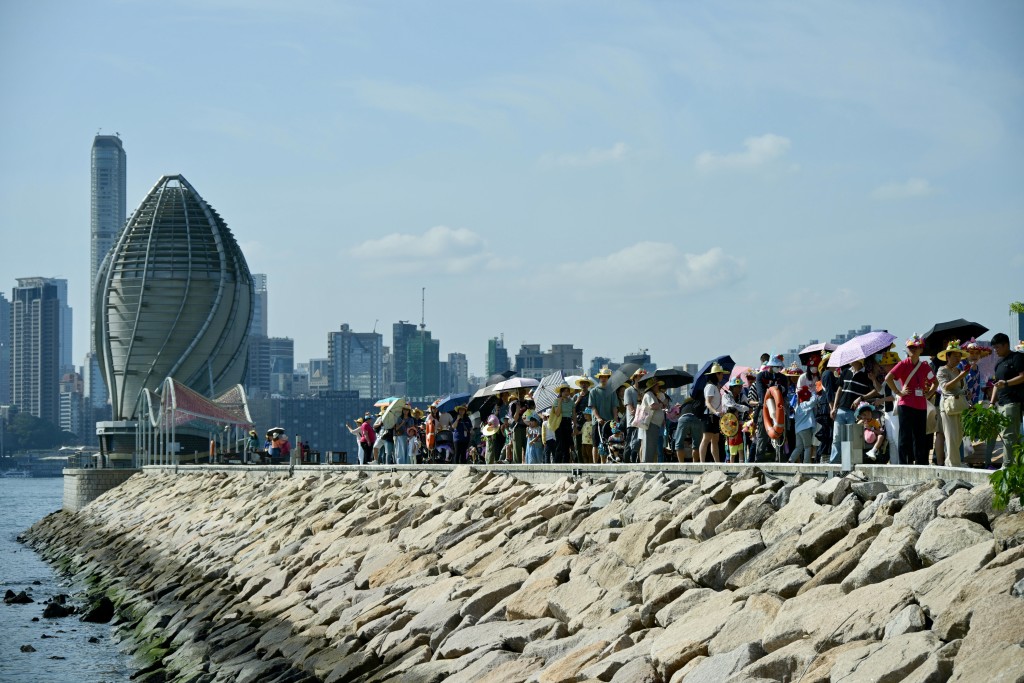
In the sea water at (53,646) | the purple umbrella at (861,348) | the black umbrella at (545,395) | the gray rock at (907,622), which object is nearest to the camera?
the gray rock at (907,622)

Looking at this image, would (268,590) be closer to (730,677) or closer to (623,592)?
(623,592)

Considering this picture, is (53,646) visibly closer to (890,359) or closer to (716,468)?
(716,468)

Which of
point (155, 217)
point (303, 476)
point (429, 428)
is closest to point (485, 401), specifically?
point (429, 428)

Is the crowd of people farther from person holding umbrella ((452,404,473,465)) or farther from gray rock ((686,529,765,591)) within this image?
gray rock ((686,529,765,591))

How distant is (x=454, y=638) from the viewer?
1202 centimetres

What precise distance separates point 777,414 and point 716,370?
1.81 meters

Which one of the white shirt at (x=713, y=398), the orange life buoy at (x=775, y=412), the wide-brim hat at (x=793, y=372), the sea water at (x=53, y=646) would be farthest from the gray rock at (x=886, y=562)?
the sea water at (x=53, y=646)

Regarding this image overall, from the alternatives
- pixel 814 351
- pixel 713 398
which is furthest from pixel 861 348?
pixel 814 351

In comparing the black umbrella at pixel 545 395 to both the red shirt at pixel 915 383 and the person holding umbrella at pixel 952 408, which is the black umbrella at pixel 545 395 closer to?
the red shirt at pixel 915 383

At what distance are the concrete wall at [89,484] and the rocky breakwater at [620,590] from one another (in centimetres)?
4735

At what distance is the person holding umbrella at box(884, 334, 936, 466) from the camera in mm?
13734

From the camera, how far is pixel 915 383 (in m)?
13.7

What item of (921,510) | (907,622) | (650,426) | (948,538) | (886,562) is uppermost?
(650,426)

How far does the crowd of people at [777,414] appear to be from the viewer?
13250 mm
